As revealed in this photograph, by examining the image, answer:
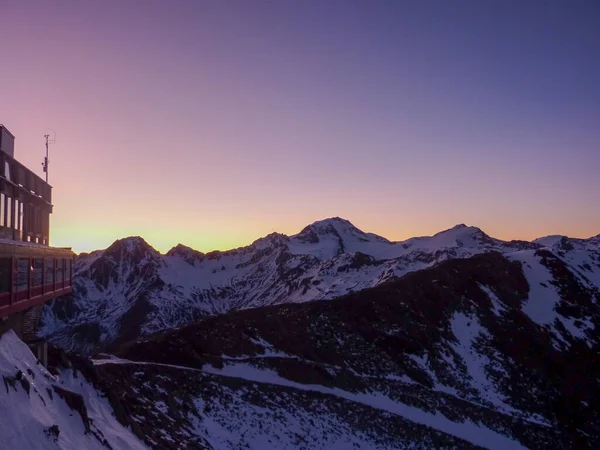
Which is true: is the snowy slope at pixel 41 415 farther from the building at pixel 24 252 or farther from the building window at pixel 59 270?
the building window at pixel 59 270

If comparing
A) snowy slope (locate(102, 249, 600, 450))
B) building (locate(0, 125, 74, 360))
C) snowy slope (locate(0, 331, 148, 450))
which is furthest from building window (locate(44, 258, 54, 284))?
snowy slope (locate(102, 249, 600, 450))

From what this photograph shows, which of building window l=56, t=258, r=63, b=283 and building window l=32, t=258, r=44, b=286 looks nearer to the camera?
building window l=32, t=258, r=44, b=286

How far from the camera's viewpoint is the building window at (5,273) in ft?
61.1

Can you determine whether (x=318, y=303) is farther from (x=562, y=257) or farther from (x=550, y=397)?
(x=562, y=257)

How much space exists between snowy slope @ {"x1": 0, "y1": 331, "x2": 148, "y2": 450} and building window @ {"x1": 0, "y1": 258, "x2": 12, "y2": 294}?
1921 millimetres

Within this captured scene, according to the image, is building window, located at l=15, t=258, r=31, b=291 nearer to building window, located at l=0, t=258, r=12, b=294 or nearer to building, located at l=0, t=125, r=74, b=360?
building, located at l=0, t=125, r=74, b=360

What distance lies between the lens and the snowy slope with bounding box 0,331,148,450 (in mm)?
13109

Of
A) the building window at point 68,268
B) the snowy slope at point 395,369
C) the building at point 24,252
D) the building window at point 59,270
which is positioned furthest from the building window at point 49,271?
the snowy slope at point 395,369

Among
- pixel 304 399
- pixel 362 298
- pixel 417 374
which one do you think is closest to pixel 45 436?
pixel 304 399

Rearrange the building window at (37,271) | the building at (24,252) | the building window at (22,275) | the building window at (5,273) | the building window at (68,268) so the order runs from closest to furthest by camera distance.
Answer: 1. the building window at (5,273)
2. the building at (24,252)
3. the building window at (22,275)
4. the building window at (37,271)
5. the building window at (68,268)

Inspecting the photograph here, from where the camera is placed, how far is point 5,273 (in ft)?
62.3

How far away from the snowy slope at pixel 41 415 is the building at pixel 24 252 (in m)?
1.77

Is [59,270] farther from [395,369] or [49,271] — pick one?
[395,369]

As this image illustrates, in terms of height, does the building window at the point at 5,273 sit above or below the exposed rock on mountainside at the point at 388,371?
above
